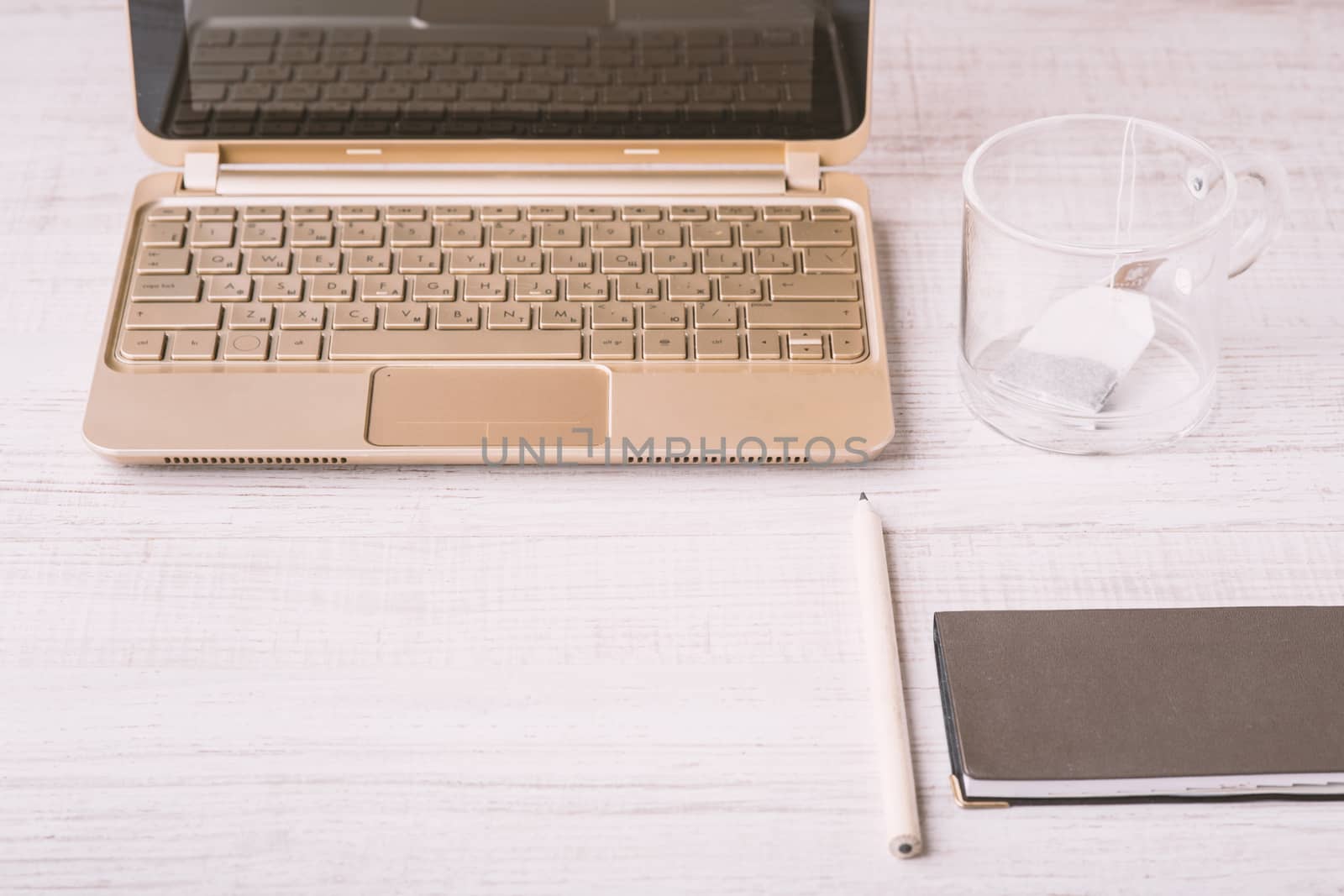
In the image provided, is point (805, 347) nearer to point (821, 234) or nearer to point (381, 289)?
point (821, 234)

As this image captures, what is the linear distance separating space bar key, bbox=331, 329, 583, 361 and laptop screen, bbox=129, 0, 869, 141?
0.14 metres

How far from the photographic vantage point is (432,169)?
0.72m


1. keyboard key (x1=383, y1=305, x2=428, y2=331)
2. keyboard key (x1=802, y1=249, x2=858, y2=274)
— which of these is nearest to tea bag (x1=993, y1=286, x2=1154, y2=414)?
keyboard key (x1=802, y1=249, x2=858, y2=274)

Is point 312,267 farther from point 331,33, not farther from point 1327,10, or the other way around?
point 1327,10

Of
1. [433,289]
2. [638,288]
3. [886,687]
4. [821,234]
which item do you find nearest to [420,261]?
[433,289]

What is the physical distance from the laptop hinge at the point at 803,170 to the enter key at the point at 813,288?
0.25ft

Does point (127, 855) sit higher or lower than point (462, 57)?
lower

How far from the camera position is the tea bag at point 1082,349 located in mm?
625

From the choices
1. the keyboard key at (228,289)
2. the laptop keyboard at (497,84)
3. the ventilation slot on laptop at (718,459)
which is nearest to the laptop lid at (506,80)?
the laptop keyboard at (497,84)

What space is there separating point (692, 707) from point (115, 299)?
0.38 metres

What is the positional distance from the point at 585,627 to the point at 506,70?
346 mm

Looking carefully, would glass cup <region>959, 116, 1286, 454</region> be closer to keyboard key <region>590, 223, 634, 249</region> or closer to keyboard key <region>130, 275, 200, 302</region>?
keyboard key <region>590, 223, 634, 249</region>

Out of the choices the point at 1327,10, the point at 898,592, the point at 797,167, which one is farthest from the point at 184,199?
the point at 1327,10

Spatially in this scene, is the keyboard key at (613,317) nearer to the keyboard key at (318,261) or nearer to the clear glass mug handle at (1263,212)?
the keyboard key at (318,261)
